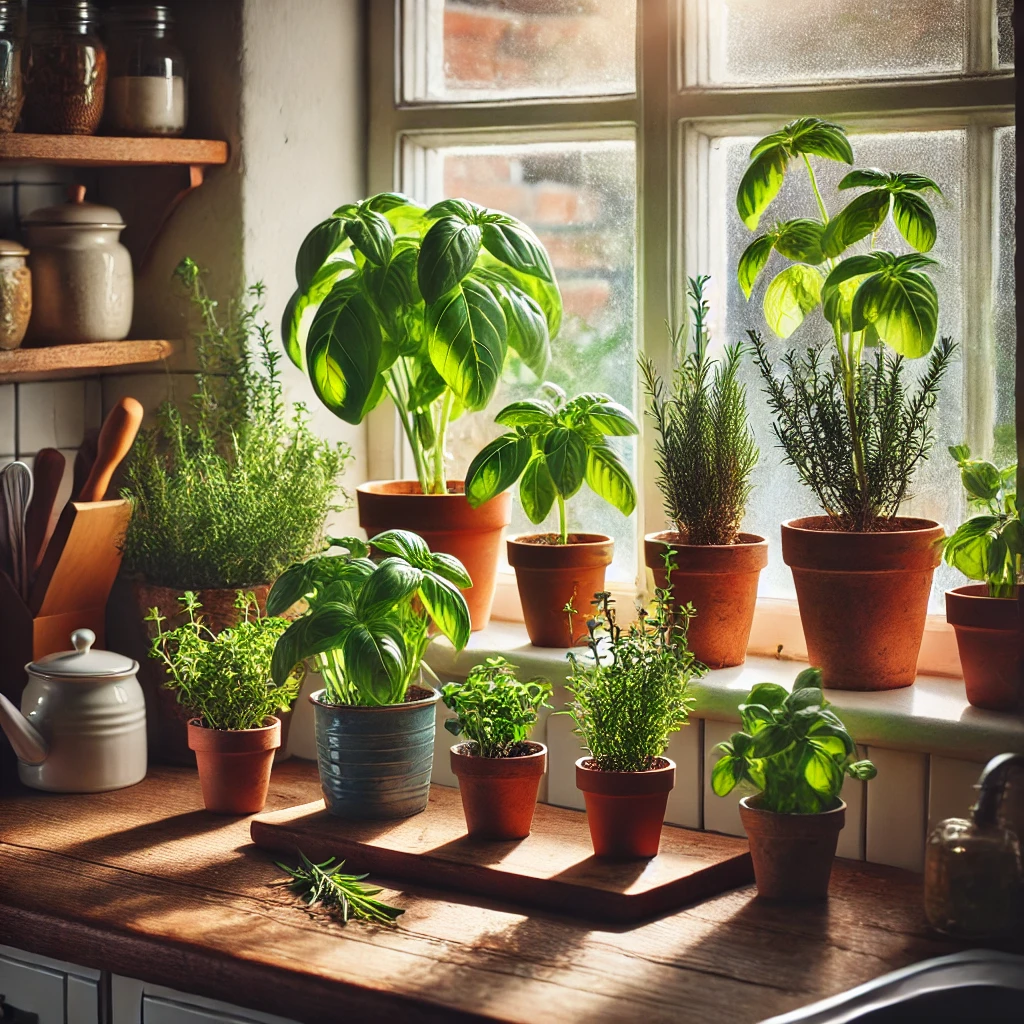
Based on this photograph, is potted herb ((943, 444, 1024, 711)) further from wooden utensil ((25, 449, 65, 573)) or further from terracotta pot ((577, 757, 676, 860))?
wooden utensil ((25, 449, 65, 573))

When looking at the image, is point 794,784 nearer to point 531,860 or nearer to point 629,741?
point 629,741

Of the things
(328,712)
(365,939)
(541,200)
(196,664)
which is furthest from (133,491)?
(365,939)

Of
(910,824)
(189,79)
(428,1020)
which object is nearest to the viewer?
(428,1020)

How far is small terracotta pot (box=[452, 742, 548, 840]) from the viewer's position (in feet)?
5.25

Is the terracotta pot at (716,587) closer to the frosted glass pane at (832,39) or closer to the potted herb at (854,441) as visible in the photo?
the potted herb at (854,441)

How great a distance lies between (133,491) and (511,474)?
58 cm

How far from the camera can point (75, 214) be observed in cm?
194

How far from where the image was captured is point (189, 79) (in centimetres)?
207

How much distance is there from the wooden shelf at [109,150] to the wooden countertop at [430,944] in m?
0.86

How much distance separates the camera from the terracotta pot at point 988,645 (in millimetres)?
1556

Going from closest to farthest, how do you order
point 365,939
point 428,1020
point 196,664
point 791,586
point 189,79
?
1. point 428,1020
2. point 365,939
3. point 196,664
4. point 791,586
5. point 189,79

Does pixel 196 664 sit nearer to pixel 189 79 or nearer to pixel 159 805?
pixel 159 805

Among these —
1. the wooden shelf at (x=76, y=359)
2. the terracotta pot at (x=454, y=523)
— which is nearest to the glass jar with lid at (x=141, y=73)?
the wooden shelf at (x=76, y=359)

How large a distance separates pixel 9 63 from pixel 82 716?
83 centimetres
